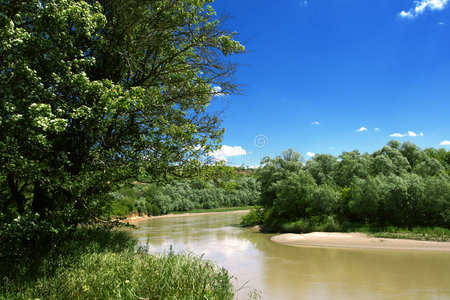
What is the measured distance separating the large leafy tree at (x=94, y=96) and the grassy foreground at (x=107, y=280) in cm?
109

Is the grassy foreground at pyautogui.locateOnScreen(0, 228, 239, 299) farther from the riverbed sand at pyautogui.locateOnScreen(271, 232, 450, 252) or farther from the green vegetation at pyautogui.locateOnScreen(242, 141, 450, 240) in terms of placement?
the green vegetation at pyautogui.locateOnScreen(242, 141, 450, 240)

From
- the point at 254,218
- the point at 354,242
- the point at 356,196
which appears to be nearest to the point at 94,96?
the point at 354,242

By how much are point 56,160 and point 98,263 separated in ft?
9.55

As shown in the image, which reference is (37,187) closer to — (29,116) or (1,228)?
(1,228)

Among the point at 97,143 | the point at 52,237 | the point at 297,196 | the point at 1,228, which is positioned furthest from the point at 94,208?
the point at 297,196

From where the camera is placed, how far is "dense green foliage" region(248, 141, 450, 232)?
991 inches

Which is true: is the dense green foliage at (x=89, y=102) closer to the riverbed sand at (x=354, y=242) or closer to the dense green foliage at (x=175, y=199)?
the riverbed sand at (x=354, y=242)

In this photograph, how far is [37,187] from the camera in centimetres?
788

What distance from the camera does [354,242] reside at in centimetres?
2367

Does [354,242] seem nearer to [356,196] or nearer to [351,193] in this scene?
[356,196]

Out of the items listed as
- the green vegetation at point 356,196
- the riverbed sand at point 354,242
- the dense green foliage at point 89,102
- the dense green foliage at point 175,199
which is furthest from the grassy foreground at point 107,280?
the dense green foliage at point 175,199

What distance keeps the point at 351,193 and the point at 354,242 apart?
643cm

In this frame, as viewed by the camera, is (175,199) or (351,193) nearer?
(351,193)

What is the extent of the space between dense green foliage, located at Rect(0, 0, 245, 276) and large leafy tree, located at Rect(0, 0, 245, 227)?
0.03 meters
